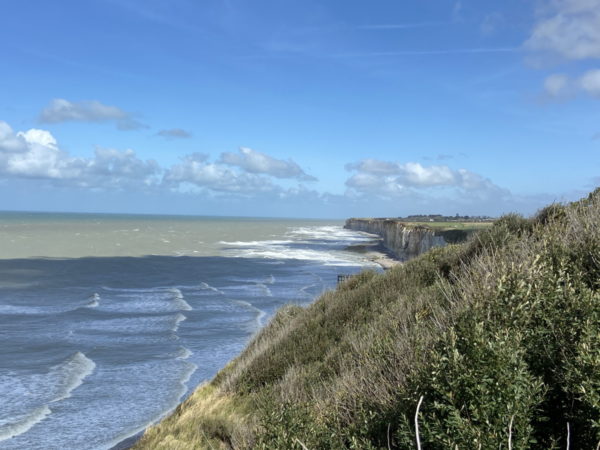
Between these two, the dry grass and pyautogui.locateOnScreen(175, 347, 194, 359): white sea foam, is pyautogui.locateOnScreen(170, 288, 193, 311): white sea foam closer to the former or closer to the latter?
pyautogui.locateOnScreen(175, 347, 194, 359): white sea foam

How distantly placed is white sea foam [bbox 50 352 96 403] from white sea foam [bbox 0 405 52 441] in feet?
2.87

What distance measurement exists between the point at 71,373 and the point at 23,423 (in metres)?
4.37

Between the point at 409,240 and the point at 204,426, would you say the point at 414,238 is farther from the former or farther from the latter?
the point at 204,426

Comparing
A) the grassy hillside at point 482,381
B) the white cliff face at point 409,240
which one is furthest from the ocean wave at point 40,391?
the white cliff face at point 409,240

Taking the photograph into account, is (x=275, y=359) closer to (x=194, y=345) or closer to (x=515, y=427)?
(x=515, y=427)

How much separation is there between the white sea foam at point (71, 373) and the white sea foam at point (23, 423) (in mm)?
875

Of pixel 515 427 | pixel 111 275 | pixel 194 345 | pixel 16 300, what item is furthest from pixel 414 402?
pixel 111 275

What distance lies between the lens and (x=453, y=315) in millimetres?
6539

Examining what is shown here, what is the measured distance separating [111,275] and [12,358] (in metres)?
26.1

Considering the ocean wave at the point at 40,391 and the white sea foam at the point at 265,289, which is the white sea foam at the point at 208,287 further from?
the ocean wave at the point at 40,391

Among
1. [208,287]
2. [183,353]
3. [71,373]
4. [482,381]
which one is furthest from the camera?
[208,287]

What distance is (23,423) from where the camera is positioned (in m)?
13.4

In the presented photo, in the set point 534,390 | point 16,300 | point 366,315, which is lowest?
point 16,300

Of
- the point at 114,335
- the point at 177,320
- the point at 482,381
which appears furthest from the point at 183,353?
the point at 482,381
